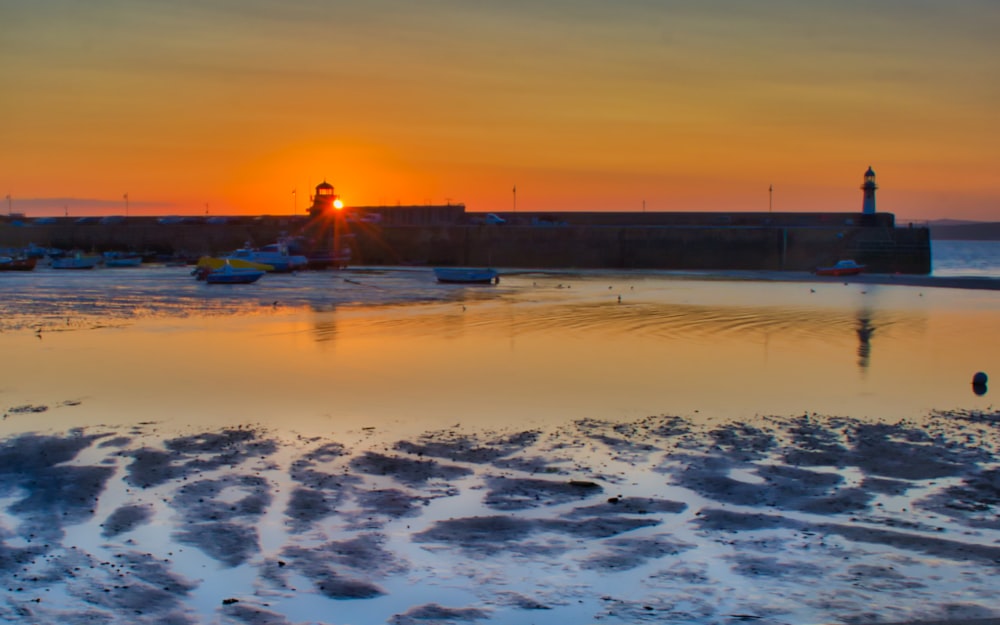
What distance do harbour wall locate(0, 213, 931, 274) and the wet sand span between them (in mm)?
60420

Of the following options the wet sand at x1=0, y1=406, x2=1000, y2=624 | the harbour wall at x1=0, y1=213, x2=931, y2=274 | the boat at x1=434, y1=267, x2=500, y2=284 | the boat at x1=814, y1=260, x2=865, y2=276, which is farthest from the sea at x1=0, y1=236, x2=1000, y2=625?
the harbour wall at x1=0, y1=213, x2=931, y2=274

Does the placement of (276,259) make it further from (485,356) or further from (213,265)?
(485,356)

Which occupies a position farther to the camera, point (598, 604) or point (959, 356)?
point (959, 356)

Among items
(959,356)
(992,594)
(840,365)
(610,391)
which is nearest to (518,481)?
(992,594)

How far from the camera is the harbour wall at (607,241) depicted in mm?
68188

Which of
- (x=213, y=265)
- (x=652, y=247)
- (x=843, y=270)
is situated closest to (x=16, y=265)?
(x=213, y=265)

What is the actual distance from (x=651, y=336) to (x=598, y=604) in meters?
Result: 17.9

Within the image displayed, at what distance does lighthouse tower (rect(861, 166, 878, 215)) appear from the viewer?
77.6m

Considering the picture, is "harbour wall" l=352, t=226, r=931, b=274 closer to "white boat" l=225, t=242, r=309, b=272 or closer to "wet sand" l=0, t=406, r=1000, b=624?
"white boat" l=225, t=242, r=309, b=272

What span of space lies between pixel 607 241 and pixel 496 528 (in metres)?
68.3

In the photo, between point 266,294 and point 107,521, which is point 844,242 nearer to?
point 266,294

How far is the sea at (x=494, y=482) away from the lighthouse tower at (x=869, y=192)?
60158mm

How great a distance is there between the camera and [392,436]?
38.2 feet

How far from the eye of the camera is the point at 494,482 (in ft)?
30.9
